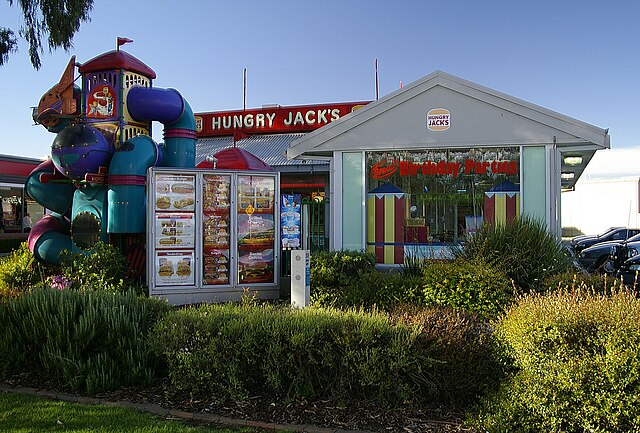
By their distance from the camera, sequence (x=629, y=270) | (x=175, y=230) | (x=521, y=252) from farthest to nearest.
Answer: (x=629, y=270) → (x=175, y=230) → (x=521, y=252)

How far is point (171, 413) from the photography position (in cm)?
532

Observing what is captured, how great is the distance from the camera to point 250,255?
1170 centimetres

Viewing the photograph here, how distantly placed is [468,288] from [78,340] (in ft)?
16.2

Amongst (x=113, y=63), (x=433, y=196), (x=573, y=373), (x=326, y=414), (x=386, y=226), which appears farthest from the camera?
(x=386, y=226)

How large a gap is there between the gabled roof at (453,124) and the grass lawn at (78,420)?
28.1 feet

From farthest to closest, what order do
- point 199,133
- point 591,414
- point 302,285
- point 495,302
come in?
1. point 199,133
2. point 302,285
3. point 495,302
4. point 591,414

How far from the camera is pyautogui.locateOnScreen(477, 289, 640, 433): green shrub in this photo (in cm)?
448

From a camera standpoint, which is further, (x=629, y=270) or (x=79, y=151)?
(x=629, y=270)

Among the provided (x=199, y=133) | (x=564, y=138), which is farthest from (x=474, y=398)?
(x=199, y=133)

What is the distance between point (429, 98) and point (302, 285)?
5.68 m

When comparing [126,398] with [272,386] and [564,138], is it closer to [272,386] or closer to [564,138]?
[272,386]

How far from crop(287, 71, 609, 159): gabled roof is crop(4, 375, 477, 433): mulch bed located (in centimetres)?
786

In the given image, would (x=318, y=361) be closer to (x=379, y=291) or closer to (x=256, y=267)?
(x=379, y=291)

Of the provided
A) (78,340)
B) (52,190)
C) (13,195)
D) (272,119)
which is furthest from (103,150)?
(13,195)
